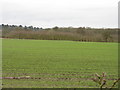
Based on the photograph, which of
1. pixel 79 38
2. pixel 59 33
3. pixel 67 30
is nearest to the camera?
pixel 79 38

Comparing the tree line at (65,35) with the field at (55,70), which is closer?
the field at (55,70)

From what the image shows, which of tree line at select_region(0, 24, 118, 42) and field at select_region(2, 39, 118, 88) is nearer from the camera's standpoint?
field at select_region(2, 39, 118, 88)

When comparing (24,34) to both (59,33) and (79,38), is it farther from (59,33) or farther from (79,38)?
(79,38)

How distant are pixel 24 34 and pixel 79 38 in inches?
770

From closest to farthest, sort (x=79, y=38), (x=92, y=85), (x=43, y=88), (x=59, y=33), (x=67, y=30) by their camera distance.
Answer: (x=43, y=88) < (x=92, y=85) < (x=79, y=38) < (x=59, y=33) < (x=67, y=30)

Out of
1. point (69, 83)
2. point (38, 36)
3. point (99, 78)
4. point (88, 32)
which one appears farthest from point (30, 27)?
point (99, 78)

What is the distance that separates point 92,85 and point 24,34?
71.1 meters

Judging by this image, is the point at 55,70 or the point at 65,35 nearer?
the point at 55,70

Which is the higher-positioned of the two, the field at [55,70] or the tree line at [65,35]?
the tree line at [65,35]

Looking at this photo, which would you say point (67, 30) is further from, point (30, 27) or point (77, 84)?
point (77, 84)

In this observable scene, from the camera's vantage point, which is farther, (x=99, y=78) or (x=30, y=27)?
(x=30, y=27)

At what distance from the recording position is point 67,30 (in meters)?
86.6

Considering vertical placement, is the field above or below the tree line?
below

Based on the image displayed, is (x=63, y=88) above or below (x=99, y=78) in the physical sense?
below
